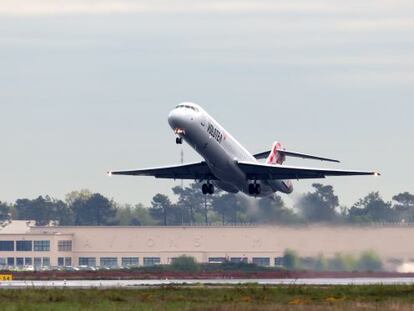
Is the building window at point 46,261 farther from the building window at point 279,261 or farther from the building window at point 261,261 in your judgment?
the building window at point 279,261

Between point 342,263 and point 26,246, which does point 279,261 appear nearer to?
point 342,263

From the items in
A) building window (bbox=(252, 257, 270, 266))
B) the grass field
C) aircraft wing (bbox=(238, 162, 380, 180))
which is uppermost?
aircraft wing (bbox=(238, 162, 380, 180))

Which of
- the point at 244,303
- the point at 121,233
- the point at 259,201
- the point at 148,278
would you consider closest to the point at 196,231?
the point at 121,233

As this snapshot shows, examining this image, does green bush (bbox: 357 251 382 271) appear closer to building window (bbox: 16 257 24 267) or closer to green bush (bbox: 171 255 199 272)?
green bush (bbox: 171 255 199 272)

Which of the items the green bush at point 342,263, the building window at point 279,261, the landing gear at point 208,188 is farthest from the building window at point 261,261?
the green bush at point 342,263

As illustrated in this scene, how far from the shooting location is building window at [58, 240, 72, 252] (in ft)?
494

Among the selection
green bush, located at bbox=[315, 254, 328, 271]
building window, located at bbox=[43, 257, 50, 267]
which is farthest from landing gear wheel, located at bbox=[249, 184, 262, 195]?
building window, located at bbox=[43, 257, 50, 267]

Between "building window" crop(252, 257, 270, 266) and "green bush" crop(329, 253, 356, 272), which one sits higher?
"building window" crop(252, 257, 270, 266)

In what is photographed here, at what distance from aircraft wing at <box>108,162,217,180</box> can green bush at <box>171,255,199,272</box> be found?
9152 mm

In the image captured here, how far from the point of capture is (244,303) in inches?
2623

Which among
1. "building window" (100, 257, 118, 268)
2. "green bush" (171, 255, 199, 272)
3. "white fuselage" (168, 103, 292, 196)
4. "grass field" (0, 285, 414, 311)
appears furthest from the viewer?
"building window" (100, 257, 118, 268)

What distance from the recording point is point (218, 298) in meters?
70.4

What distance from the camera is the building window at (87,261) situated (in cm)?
14712

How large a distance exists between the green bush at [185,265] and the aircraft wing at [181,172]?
30.0ft
